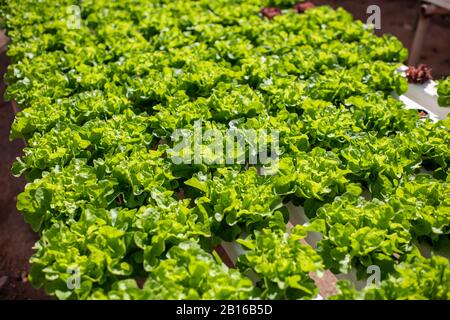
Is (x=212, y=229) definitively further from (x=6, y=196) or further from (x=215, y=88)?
(x=6, y=196)

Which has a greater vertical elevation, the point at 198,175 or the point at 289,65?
the point at 289,65

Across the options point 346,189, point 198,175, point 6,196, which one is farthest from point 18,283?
point 346,189

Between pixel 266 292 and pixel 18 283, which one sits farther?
pixel 18 283

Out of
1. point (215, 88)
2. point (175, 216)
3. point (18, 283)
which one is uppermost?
point (215, 88)

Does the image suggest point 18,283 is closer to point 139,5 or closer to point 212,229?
point 212,229

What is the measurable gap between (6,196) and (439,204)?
5079 mm

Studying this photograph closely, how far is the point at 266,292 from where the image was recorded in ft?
7.30

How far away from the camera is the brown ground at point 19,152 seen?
449cm

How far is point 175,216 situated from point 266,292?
0.74m

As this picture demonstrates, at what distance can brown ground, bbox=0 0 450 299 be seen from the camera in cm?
449

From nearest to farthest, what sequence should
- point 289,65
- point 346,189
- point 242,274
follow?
point 242,274, point 346,189, point 289,65

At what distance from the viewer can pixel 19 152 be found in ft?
20.1
